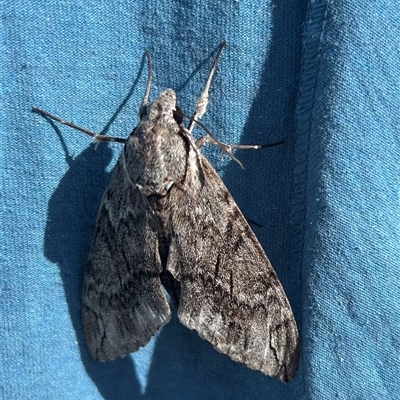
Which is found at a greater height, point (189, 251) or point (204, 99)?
point (204, 99)

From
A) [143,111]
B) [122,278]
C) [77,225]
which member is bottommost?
[122,278]

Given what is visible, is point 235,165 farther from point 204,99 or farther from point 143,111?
point 143,111

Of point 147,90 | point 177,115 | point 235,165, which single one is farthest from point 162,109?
point 235,165

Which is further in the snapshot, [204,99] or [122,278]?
[122,278]

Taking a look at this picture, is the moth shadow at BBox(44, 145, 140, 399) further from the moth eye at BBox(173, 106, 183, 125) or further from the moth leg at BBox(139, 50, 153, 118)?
the moth eye at BBox(173, 106, 183, 125)

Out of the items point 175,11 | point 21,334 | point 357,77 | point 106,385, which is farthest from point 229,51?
point 106,385

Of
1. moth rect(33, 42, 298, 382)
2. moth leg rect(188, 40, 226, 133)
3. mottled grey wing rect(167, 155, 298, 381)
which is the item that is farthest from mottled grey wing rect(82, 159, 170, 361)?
moth leg rect(188, 40, 226, 133)
